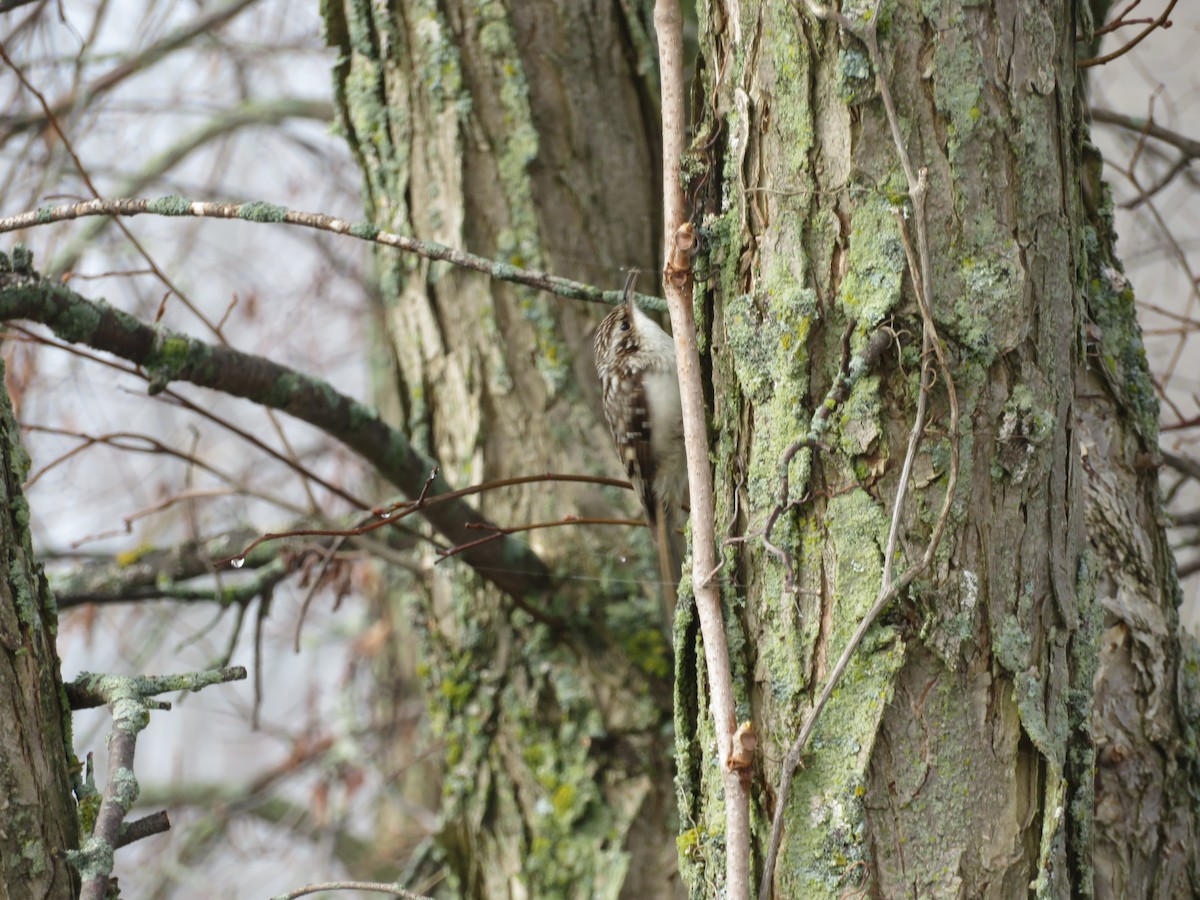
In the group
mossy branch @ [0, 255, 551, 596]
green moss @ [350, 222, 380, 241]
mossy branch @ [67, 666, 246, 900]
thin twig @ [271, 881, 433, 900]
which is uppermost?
green moss @ [350, 222, 380, 241]

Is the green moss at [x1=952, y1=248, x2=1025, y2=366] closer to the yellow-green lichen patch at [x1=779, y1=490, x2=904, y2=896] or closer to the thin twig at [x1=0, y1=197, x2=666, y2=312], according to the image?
the yellow-green lichen patch at [x1=779, y1=490, x2=904, y2=896]

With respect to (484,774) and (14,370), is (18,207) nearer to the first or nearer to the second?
(14,370)

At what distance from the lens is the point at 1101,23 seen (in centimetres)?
296

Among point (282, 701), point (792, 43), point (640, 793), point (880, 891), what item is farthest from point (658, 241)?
point (282, 701)

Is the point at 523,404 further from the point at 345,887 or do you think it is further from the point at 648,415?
the point at 345,887

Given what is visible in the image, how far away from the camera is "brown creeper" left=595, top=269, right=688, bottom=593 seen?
3107 millimetres

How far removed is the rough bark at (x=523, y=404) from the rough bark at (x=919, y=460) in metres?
1.54

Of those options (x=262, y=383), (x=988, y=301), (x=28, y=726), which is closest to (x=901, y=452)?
(x=988, y=301)

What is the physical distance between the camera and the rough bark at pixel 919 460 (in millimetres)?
1588

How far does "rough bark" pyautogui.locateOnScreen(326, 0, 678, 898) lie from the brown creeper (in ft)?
0.50

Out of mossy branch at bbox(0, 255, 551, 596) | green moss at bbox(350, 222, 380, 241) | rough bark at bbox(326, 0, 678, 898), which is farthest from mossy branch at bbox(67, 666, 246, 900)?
rough bark at bbox(326, 0, 678, 898)

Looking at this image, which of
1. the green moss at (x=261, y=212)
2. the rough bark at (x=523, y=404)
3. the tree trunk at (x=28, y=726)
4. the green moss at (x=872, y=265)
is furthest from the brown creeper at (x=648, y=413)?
the tree trunk at (x=28, y=726)

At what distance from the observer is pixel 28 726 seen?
5.39ft

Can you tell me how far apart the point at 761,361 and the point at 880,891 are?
0.77m
